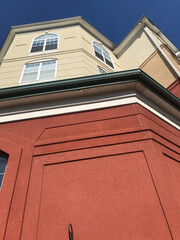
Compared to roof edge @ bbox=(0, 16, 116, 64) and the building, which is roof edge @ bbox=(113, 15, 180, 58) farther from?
the building

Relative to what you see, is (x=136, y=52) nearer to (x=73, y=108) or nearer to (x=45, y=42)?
(x=45, y=42)

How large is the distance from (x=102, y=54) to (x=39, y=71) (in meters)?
4.51

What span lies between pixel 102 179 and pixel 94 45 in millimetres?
9764

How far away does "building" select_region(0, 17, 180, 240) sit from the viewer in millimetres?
3492

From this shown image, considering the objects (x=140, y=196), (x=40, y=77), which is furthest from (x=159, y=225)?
(x=40, y=77)

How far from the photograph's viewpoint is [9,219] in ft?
12.0

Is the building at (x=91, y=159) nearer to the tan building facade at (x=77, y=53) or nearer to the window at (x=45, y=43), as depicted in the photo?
the tan building facade at (x=77, y=53)

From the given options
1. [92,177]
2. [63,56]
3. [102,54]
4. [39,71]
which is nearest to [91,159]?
[92,177]

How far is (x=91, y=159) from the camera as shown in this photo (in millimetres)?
4391

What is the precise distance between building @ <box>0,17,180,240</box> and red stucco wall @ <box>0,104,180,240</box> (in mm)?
17

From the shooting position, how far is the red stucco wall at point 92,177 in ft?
11.3

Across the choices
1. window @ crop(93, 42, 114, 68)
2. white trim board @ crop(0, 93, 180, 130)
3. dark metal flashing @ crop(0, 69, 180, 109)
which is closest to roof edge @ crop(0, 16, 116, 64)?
window @ crop(93, 42, 114, 68)

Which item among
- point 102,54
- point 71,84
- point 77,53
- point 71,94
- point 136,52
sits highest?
point 136,52

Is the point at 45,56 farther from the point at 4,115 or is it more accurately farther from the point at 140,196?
the point at 140,196
